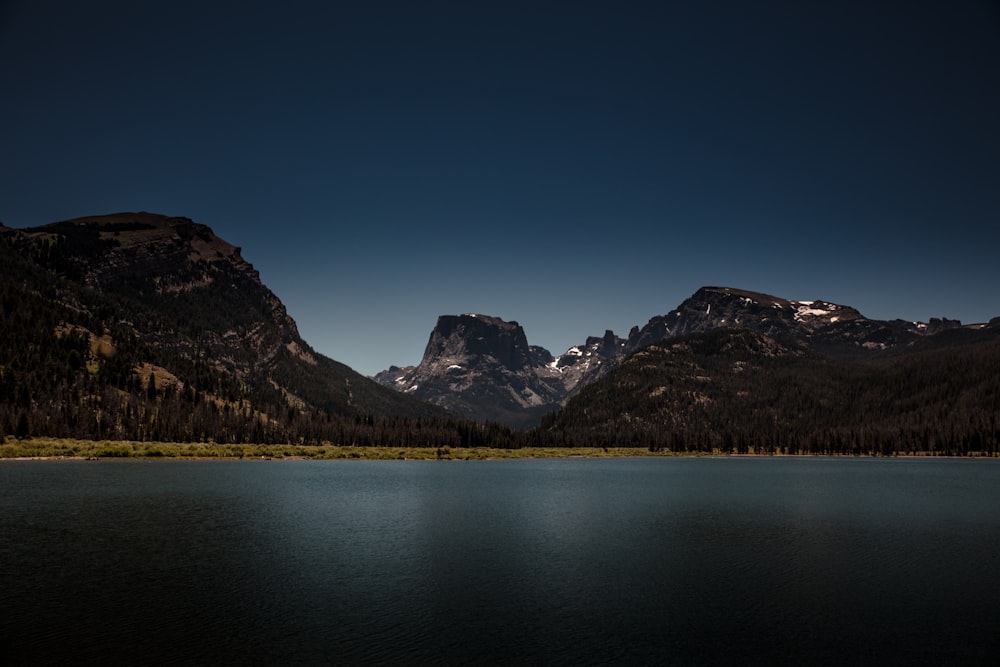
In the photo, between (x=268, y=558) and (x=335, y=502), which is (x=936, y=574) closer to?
(x=268, y=558)

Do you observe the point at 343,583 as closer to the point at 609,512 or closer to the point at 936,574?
the point at 936,574

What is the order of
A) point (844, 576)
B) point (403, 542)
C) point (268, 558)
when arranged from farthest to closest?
point (403, 542) < point (268, 558) < point (844, 576)

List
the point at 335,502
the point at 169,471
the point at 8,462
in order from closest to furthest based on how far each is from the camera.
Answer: the point at 335,502
the point at 169,471
the point at 8,462

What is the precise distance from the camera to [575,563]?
4756 cm

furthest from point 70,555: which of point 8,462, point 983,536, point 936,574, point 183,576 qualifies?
point 8,462

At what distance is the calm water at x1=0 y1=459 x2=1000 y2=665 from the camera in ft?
95.7

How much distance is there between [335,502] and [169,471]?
64.9 meters

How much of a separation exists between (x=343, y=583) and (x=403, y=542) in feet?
48.8

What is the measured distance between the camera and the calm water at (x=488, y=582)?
2917 cm

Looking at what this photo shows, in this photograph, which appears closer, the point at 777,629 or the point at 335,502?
the point at 777,629

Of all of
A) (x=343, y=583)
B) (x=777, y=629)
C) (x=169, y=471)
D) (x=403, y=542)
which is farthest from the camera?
→ (x=169, y=471)

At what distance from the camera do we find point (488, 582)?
1625 inches

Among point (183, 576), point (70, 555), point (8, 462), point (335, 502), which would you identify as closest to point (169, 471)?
point (8, 462)

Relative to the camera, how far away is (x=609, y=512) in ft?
256
